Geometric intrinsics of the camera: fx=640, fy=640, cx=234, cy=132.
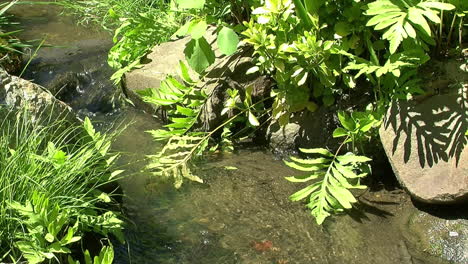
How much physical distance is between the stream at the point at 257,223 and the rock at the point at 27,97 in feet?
1.69

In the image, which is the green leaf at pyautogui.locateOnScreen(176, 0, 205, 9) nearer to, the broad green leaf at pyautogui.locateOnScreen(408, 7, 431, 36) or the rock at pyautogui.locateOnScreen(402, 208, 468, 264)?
the broad green leaf at pyautogui.locateOnScreen(408, 7, 431, 36)

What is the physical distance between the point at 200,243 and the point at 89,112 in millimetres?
2213

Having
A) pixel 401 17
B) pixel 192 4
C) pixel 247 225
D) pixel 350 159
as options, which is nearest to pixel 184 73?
pixel 192 4

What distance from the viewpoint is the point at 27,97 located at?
3.54 metres

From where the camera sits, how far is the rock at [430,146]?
11.1 feet

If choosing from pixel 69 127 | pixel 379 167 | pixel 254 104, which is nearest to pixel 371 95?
pixel 379 167

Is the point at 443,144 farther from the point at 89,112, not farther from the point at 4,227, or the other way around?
the point at 89,112

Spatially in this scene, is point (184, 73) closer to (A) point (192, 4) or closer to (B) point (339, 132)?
(A) point (192, 4)

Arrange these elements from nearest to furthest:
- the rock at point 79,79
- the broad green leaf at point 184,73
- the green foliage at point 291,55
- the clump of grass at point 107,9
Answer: the green foliage at point 291,55 < the broad green leaf at point 184,73 < the rock at point 79,79 < the clump of grass at point 107,9

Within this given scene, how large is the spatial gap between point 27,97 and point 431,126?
88.0 inches

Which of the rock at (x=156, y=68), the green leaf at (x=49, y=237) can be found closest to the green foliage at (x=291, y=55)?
the rock at (x=156, y=68)

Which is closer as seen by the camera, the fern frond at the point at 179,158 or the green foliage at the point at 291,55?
the green foliage at the point at 291,55

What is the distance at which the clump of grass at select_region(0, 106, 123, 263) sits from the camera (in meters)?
2.76

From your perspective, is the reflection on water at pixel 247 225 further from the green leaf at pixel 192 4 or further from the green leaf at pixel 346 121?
the green leaf at pixel 192 4
